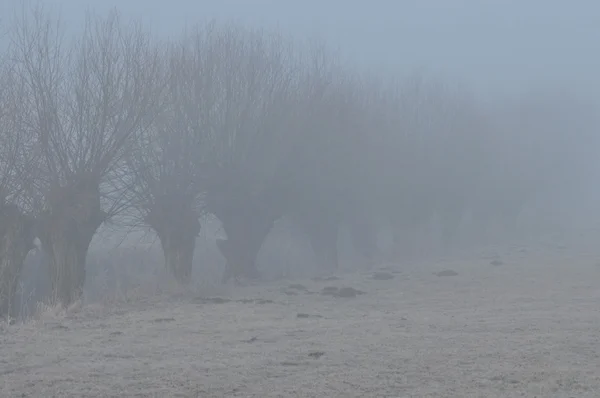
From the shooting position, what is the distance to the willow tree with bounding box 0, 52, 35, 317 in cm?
2425

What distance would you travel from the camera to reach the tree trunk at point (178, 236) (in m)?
30.6

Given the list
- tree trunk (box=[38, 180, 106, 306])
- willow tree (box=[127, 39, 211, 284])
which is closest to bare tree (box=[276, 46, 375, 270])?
willow tree (box=[127, 39, 211, 284])

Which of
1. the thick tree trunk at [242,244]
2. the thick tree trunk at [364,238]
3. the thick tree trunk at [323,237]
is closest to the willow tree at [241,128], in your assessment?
the thick tree trunk at [242,244]

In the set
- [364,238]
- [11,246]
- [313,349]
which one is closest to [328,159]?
[364,238]

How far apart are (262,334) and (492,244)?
45858 millimetres

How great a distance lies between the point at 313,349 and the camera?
13492 mm

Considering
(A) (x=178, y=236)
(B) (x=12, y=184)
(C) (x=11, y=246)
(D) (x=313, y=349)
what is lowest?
(D) (x=313, y=349)

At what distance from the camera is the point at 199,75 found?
30.6 metres

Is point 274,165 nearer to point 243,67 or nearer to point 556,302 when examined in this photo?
point 243,67

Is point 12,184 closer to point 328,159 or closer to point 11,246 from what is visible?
point 11,246

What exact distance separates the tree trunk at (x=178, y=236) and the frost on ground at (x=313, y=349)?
7326mm

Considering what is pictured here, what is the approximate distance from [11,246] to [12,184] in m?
1.71

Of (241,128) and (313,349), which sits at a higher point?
(241,128)

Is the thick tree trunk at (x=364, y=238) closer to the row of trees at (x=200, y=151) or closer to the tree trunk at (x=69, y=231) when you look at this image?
the row of trees at (x=200, y=151)
